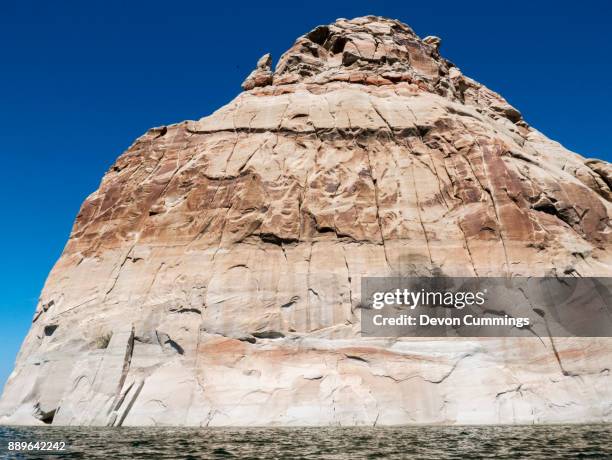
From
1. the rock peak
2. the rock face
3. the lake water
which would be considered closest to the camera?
the lake water

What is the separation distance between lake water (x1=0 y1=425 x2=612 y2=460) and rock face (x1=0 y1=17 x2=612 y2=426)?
9.29 feet

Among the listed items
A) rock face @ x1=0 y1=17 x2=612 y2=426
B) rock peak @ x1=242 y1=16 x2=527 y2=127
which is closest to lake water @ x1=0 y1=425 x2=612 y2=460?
rock face @ x1=0 y1=17 x2=612 y2=426

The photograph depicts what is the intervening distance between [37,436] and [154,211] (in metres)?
17.1

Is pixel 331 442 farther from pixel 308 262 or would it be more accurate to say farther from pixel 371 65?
pixel 371 65

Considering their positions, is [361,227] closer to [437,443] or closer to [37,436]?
[437,443]

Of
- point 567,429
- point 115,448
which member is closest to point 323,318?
point 567,429

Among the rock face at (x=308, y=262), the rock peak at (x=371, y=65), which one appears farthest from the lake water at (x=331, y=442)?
the rock peak at (x=371, y=65)

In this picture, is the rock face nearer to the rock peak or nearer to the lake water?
the rock peak

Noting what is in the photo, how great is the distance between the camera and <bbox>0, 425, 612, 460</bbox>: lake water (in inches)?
744

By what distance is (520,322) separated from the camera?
32.9 m

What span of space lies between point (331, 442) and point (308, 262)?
14.4 meters

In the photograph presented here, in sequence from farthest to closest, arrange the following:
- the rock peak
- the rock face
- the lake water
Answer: the rock peak < the rock face < the lake water

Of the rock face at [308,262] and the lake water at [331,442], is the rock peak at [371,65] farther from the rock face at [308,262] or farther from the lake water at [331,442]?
the lake water at [331,442]

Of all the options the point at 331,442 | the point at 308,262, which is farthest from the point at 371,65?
the point at 331,442
